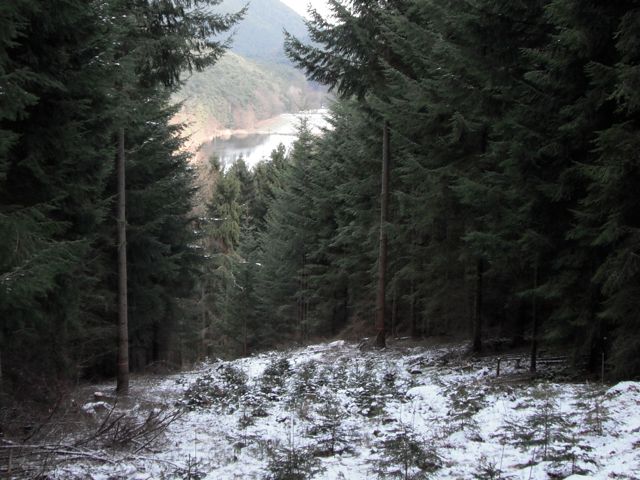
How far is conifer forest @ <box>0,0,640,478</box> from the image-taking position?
697cm

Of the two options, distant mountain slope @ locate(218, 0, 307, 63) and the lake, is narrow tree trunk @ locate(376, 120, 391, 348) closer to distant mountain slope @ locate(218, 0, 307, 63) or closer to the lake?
the lake

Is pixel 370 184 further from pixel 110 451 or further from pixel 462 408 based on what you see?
pixel 110 451

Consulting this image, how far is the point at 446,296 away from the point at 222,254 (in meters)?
32.3

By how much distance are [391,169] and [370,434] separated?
43.0 ft

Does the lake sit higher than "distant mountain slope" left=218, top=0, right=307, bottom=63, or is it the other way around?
"distant mountain slope" left=218, top=0, right=307, bottom=63

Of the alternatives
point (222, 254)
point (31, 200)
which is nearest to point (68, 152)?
point (31, 200)

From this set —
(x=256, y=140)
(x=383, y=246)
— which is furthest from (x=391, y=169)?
(x=256, y=140)

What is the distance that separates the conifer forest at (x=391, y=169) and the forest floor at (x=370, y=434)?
141 cm

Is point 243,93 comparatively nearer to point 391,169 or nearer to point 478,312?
point 391,169

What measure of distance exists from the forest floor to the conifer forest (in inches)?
55.6

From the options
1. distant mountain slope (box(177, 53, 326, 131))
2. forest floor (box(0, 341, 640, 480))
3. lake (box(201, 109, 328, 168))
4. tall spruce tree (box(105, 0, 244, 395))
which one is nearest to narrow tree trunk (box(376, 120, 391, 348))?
forest floor (box(0, 341, 640, 480))

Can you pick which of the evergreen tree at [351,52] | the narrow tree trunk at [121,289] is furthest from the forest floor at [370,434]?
the evergreen tree at [351,52]

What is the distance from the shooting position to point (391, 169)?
728 inches

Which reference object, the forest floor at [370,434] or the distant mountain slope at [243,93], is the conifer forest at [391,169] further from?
the distant mountain slope at [243,93]
